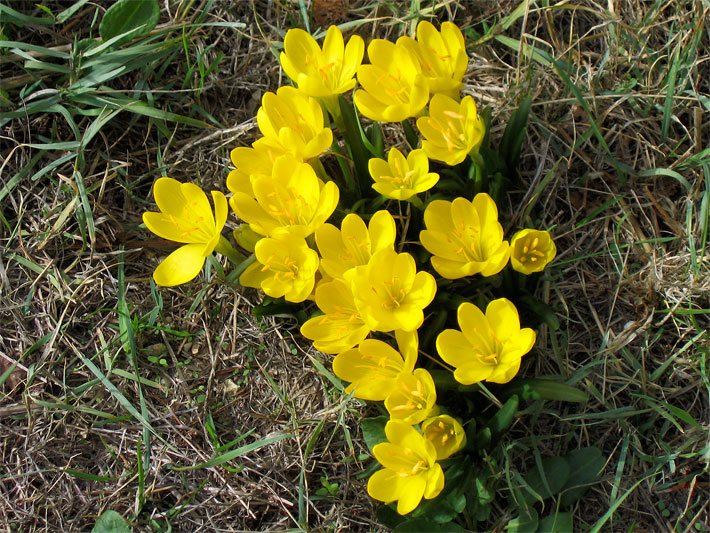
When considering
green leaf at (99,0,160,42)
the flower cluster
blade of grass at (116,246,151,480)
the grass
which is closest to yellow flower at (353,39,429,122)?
the flower cluster

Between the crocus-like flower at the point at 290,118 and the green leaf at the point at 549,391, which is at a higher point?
the crocus-like flower at the point at 290,118

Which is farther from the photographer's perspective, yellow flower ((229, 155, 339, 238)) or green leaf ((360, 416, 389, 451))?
green leaf ((360, 416, 389, 451))

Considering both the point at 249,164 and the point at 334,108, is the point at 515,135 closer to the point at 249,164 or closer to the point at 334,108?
the point at 334,108

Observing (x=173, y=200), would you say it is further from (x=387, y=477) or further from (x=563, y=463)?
(x=563, y=463)

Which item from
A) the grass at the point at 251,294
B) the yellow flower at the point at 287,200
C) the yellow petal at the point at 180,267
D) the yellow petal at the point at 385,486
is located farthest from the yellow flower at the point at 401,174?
the yellow petal at the point at 385,486

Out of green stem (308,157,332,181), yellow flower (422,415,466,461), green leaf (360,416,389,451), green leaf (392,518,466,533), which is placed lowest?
green leaf (392,518,466,533)

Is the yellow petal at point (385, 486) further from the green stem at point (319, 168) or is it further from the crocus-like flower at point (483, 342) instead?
the green stem at point (319, 168)

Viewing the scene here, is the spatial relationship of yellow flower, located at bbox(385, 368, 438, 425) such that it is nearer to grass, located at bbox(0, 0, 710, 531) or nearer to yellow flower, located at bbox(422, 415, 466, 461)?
yellow flower, located at bbox(422, 415, 466, 461)
